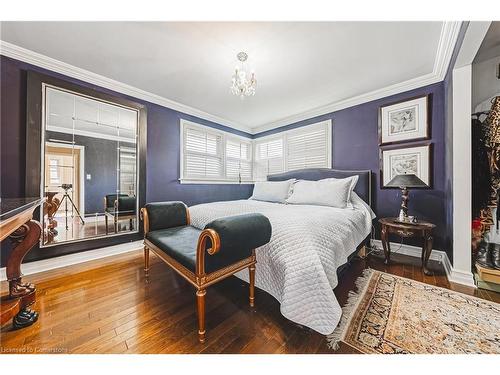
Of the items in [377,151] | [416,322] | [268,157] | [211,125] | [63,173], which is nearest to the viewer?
[416,322]

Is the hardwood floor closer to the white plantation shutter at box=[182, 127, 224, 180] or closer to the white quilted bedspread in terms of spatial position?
the white quilted bedspread

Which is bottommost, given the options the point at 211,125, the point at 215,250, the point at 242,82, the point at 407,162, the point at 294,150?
the point at 215,250

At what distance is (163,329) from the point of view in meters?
1.31

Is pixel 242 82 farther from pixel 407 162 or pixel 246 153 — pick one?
pixel 246 153

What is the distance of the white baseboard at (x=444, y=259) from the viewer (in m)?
1.90

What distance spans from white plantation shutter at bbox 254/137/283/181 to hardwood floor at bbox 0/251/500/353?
269 centimetres

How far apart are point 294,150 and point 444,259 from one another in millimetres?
2708

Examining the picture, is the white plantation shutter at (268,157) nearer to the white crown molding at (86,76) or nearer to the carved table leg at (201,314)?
the white crown molding at (86,76)

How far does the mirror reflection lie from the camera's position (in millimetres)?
2270

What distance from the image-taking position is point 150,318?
4.67ft

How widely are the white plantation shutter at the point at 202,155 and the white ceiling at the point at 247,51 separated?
2.81 ft

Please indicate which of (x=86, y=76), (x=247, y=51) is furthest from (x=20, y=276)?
(x=247, y=51)

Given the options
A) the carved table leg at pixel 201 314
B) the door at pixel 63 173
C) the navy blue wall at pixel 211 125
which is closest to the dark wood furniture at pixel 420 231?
the navy blue wall at pixel 211 125
